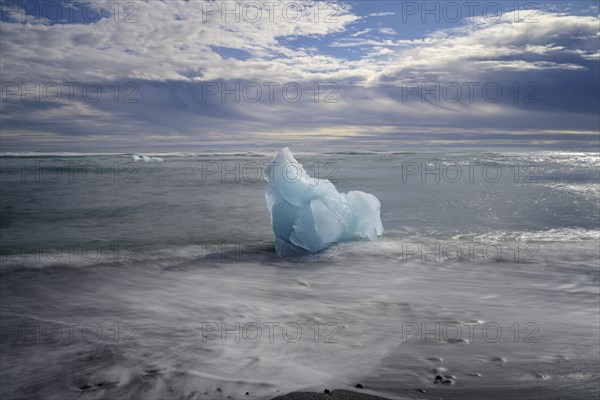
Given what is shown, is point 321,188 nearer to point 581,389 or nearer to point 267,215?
point 267,215

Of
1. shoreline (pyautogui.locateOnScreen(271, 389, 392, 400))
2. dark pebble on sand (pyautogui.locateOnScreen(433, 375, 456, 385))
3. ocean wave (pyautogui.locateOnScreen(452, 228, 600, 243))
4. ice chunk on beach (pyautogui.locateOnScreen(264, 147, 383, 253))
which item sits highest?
ice chunk on beach (pyautogui.locateOnScreen(264, 147, 383, 253))

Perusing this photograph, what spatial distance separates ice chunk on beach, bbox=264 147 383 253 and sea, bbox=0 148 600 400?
0.27m

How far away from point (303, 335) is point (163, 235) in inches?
171

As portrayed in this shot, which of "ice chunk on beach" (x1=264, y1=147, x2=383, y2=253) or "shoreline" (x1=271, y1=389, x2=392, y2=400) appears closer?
"shoreline" (x1=271, y1=389, x2=392, y2=400)

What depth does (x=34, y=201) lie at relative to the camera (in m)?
10.5

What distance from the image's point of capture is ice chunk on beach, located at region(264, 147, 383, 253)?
5.56 m

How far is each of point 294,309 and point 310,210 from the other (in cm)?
200

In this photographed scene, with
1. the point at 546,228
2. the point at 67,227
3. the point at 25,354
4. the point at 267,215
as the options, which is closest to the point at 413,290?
the point at 25,354

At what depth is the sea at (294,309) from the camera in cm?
248

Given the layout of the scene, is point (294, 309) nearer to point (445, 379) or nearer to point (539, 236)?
point (445, 379)

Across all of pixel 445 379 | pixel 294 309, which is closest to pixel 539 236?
pixel 294 309

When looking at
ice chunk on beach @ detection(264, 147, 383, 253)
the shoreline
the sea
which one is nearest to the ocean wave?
the sea

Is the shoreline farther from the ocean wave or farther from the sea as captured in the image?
the ocean wave

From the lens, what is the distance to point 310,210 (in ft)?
18.2
